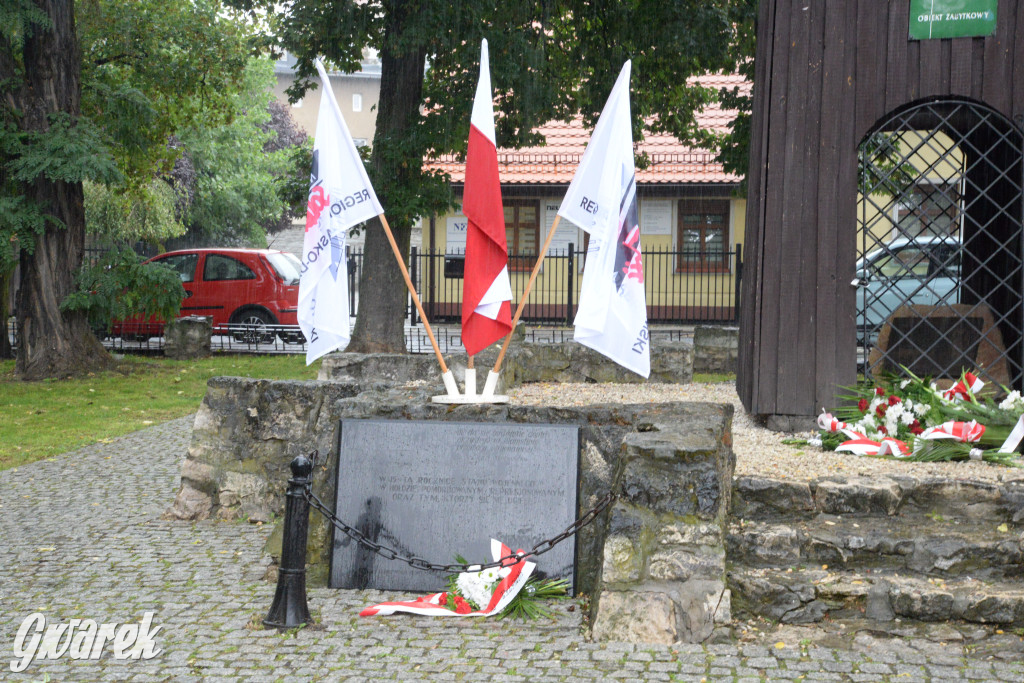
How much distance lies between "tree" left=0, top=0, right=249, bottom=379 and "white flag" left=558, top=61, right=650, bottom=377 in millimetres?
9208

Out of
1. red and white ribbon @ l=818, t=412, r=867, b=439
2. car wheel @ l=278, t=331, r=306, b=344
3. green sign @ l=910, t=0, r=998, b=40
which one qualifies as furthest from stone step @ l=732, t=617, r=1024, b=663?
car wheel @ l=278, t=331, r=306, b=344

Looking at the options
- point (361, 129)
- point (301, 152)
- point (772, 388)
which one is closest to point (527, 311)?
point (301, 152)

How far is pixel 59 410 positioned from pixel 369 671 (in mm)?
8950

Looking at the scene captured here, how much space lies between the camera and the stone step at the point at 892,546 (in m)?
4.91

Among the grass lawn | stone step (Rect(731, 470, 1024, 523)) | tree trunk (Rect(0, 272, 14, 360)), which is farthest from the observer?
tree trunk (Rect(0, 272, 14, 360))

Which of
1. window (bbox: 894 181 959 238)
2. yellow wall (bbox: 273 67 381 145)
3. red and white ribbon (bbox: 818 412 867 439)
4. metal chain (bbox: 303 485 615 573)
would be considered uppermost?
yellow wall (bbox: 273 67 381 145)

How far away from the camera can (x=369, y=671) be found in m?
4.21

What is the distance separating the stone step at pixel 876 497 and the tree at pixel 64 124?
35.4 ft

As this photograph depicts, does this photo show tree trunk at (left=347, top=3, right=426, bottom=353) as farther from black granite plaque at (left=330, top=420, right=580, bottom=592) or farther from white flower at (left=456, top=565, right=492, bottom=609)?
white flower at (left=456, top=565, right=492, bottom=609)

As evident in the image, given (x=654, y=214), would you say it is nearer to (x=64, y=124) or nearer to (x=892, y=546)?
(x=64, y=124)

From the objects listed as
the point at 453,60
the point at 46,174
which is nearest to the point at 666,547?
the point at 453,60

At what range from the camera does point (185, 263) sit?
20062 millimetres

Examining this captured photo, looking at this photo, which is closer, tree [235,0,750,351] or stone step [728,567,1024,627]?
stone step [728,567,1024,627]

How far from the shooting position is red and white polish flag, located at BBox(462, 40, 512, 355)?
625 cm
